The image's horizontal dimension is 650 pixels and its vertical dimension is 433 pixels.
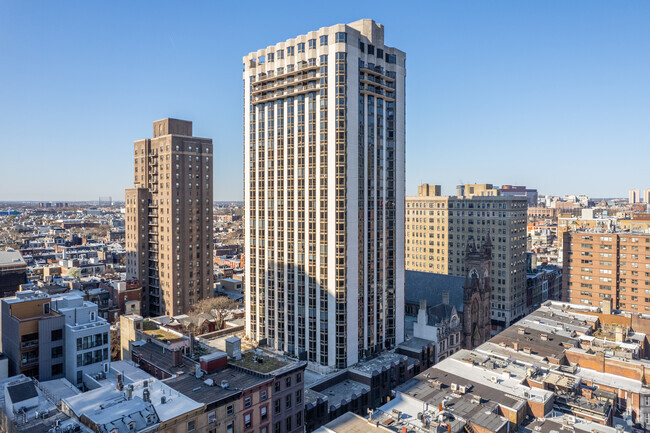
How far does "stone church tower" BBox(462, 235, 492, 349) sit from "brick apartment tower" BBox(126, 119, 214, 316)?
83.4m

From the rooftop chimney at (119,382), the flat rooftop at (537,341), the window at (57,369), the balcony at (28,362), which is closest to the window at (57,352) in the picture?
the window at (57,369)

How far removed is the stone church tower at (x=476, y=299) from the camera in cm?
11006

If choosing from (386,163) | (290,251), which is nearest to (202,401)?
(290,251)

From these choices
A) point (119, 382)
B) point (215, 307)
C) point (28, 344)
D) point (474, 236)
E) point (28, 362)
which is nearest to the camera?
point (119, 382)

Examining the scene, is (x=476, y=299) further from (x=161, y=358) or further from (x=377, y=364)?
(x=161, y=358)

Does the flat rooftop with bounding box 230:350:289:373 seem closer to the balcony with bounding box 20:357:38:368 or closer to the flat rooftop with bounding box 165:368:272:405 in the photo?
the flat rooftop with bounding box 165:368:272:405

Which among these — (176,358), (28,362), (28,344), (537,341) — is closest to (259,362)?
(176,358)

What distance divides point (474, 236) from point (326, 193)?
3652 inches

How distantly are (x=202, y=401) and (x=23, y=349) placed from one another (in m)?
28.7

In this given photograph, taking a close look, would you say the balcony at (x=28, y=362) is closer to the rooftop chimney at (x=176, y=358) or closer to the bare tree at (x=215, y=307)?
the rooftop chimney at (x=176, y=358)

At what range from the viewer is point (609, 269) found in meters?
137

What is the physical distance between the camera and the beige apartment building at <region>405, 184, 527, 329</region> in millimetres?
153500

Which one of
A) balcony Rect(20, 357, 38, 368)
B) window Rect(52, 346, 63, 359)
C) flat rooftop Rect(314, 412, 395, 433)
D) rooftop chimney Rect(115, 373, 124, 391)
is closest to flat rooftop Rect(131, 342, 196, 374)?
Answer: rooftop chimney Rect(115, 373, 124, 391)

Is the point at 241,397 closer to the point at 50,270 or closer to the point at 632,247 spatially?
the point at 632,247
